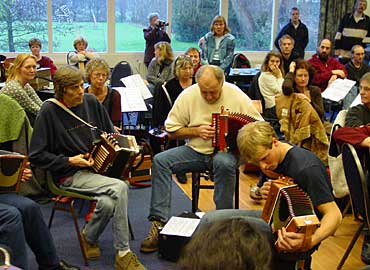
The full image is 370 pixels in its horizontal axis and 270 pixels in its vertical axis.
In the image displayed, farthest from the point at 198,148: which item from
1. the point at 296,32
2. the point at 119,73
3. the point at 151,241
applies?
the point at 296,32

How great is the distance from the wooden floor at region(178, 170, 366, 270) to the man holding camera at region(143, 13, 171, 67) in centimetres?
349

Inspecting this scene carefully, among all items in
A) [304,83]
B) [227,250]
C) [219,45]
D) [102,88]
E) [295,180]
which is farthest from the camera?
[219,45]

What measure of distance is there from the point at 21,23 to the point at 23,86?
13.1ft

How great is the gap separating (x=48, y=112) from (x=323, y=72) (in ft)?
11.6

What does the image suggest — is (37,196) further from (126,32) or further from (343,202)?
(126,32)

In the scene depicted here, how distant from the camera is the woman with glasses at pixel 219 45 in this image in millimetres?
6496

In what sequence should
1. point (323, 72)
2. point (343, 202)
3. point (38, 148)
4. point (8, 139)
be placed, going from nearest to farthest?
1. point (38, 148)
2. point (8, 139)
3. point (343, 202)
4. point (323, 72)

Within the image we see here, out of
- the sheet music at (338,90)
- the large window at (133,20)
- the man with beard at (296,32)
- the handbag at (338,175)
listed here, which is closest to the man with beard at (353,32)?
the man with beard at (296,32)

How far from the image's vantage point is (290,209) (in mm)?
2049

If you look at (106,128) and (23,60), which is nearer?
(106,128)

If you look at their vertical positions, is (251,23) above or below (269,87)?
above

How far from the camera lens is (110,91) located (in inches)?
158

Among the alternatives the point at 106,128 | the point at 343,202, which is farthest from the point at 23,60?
the point at 343,202

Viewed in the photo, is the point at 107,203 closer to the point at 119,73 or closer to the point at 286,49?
the point at 119,73
